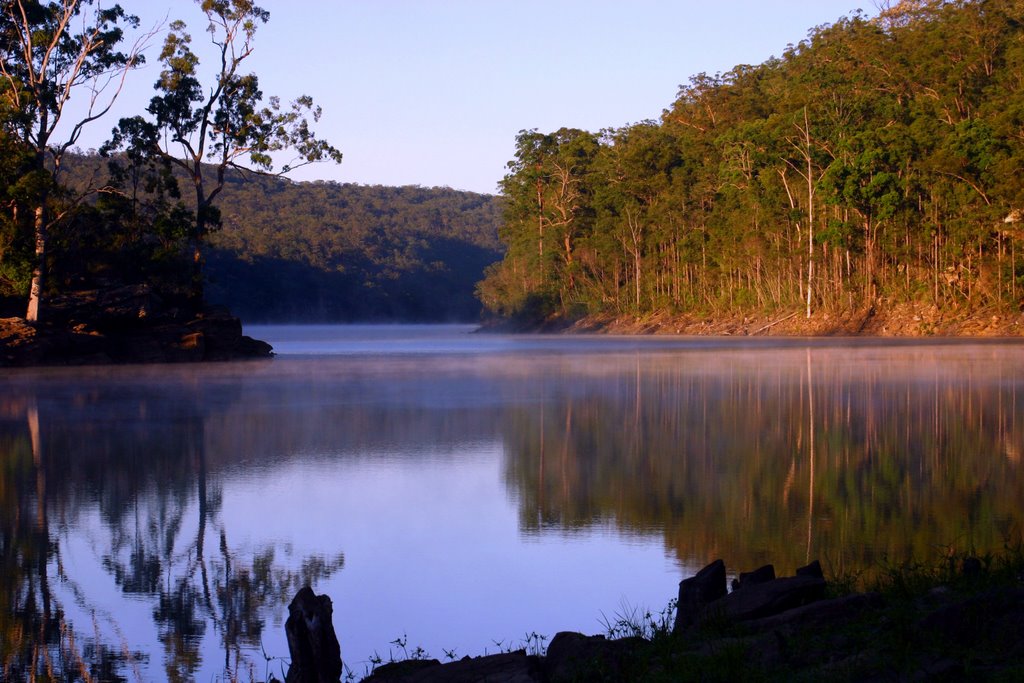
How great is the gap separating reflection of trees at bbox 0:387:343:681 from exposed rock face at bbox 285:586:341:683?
2.11 feet

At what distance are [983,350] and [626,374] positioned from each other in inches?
525

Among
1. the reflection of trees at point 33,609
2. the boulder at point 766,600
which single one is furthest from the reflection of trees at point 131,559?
the boulder at point 766,600

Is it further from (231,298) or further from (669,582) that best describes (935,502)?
(231,298)

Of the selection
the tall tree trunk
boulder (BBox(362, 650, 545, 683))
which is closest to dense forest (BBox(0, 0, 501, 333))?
the tall tree trunk

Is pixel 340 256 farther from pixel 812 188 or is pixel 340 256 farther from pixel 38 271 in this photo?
pixel 38 271

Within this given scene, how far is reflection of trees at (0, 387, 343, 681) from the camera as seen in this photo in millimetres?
4926

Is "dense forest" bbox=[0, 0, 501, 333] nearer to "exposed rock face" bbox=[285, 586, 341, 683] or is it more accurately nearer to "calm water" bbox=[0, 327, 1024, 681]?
"calm water" bbox=[0, 327, 1024, 681]

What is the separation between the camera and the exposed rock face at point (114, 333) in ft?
96.9

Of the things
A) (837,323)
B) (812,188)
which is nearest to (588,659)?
(837,323)

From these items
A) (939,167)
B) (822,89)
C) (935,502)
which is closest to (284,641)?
(935,502)

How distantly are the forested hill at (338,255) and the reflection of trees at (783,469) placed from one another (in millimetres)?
86563

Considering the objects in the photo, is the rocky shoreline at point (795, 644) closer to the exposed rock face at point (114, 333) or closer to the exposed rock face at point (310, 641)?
the exposed rock face at point (310, 641)

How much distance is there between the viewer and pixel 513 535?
24.3ft

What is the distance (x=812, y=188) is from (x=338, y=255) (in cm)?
7485
